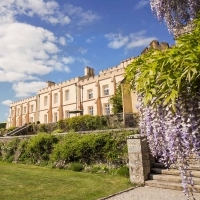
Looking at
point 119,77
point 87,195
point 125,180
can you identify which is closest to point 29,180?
point 87,195

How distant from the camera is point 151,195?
20.9 ft

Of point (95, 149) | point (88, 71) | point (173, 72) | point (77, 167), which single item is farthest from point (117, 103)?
point (173, 72)

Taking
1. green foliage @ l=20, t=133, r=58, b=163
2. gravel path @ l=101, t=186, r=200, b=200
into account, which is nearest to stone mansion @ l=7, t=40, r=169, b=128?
green foliage @ l=20, t=133, r=58, b=163

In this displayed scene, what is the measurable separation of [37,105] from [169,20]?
42496 millimetres

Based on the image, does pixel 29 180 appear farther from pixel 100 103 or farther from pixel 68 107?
pixel 68 107

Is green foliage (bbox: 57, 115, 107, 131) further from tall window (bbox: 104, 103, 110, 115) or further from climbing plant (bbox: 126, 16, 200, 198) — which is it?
climbing plant (bbox: 126, 16, 200, 198)

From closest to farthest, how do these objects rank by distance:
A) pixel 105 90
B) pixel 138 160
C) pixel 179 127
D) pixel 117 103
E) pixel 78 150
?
pixel 179 127 → pixel 138 160 → pixel 78 150 → pixel 117 103 → pixel 105 90

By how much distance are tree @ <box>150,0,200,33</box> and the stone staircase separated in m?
4.48

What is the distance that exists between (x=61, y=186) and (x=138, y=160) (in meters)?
2.87

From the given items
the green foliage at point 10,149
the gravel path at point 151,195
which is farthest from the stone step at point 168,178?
the green foliage at point 10,149

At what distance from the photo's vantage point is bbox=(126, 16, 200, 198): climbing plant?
2156mm

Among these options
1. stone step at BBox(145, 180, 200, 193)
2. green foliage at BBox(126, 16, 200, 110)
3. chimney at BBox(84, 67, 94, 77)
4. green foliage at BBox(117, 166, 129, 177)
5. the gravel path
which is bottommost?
the gravel path

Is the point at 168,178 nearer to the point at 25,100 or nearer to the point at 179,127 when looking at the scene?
the point at 179,127

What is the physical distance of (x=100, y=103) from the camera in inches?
1330
